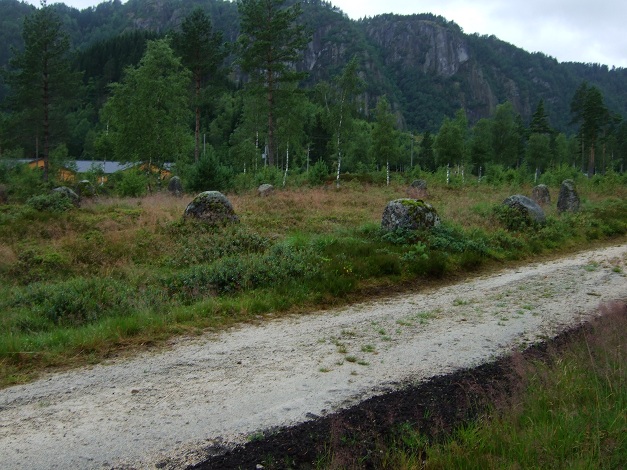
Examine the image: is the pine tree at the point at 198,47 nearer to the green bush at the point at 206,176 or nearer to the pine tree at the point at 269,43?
the pine tree at the point at 269,43

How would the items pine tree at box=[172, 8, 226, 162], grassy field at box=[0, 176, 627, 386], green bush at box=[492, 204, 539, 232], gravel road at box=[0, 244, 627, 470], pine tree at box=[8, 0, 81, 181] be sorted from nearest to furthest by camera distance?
gravel road at box=[0, 244, 627, 470], grassy field at box=[0, 176, 627, 386], green bush at box=[492, 204, 539, 232], pine tree at box=[8, 0, 81, 181], pine tree at box=[172, 8, 226, 162]

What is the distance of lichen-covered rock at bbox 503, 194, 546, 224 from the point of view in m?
16.8

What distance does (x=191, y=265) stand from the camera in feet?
38.2

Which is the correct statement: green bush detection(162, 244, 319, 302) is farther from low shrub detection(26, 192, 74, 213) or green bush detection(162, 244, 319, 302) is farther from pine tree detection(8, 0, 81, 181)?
pine tree detection(8, 0, 81, 181)

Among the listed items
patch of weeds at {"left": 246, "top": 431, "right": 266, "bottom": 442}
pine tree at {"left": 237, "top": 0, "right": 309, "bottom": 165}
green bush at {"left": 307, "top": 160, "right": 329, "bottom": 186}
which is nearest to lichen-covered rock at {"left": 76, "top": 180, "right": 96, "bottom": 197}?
pine tree at {"left": 237, "top": 0, "right": 309, "bottom": 165}

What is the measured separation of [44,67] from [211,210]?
3720 cm

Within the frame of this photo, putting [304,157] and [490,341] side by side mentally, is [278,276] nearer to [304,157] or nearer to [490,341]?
[490,341]

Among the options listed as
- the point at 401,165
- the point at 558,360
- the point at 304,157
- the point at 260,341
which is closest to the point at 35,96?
the point at 304,157

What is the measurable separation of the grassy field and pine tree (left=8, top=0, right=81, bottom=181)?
1169 inches

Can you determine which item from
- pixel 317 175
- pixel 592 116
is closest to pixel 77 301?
pixel 317 175

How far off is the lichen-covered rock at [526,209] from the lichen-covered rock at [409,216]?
16.0 feet

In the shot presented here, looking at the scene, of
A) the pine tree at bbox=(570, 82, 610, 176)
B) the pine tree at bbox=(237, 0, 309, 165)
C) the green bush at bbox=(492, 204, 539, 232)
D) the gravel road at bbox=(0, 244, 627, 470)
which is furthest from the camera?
the pine tree at bbox=(570, 82, 610, 176)

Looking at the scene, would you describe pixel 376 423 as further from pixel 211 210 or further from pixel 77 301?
pixel 211 210

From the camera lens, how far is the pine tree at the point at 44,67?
42062mm
